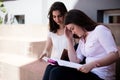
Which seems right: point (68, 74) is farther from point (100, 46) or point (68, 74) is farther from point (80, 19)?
point (80, 19)

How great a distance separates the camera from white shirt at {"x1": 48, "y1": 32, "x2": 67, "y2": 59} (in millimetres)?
3368

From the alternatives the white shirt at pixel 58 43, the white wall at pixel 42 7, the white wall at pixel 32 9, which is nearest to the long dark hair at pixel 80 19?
the white shirt at pixel 58 43

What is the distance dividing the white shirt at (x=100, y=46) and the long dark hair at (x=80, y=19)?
0.07m

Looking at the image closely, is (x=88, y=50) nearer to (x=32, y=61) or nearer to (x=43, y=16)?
(x=32, y=61)

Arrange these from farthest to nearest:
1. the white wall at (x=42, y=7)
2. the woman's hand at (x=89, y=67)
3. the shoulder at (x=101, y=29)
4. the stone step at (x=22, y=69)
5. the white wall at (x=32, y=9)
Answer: the white wall at (x=32, y=9) → the white wall at (x=42, y=7) → the stone step at (x=22, y=69) → the shoulder at (x=101, y=29) → the woman's hand at (x=89, y=67)

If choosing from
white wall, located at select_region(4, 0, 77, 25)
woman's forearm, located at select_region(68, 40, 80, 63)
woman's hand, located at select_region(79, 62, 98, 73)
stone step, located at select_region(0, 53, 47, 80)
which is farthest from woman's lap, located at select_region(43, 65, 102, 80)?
white wall, located at select_region(4, 0, 77, 25)

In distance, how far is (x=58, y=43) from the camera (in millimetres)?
3398

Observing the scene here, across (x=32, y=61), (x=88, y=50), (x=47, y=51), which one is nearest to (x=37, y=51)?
(x=32, y=61)

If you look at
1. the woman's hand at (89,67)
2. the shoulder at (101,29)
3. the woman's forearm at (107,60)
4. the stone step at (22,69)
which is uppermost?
the shoulder at (101,29)

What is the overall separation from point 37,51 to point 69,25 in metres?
2.12

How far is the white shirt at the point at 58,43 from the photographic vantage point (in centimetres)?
337

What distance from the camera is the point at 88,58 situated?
2480 millimetres

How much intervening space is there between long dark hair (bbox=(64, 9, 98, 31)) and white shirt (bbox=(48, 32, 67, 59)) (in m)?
0.92

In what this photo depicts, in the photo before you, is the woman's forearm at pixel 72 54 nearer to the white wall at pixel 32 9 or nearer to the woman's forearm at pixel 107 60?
the woman's forearm at pixel 107 60
